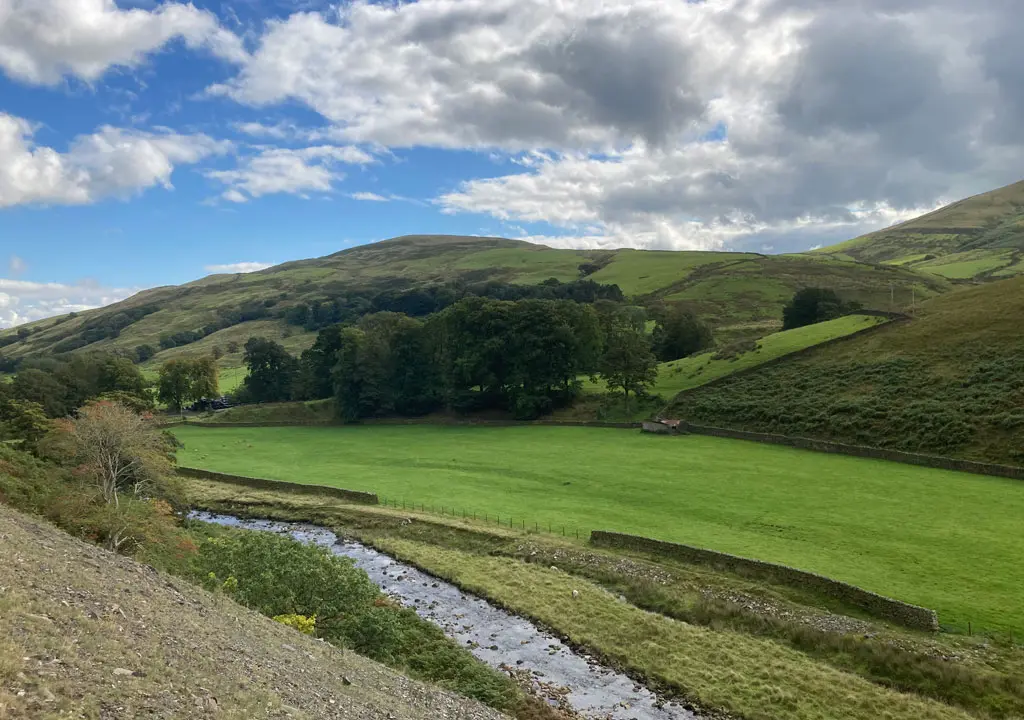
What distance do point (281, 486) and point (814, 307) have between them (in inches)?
3586

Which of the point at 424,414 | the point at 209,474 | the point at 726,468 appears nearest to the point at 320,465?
the point at 209,474

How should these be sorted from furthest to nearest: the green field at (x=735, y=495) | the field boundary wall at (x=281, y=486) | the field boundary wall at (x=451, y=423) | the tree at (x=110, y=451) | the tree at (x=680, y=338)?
the tree at (x=680, y=338)
the field boundary wall at (x=451, y=423)
the field boundary wall at (x=281, y=486)
the tree at (x=110, y=451)
the green field at (x=735, y=495)

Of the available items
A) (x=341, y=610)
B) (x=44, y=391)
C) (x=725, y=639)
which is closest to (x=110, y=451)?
(x=341, y=610)

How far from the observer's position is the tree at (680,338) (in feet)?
357

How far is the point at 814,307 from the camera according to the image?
350ft

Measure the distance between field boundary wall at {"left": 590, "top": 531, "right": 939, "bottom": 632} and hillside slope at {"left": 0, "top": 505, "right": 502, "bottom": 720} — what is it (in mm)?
17257

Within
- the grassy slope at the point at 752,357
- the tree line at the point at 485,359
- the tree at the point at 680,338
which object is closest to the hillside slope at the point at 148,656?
the tree line at the point at 485,359

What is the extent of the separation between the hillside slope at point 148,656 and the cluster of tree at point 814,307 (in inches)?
4019

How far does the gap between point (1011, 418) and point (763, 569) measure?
31247 millimetres

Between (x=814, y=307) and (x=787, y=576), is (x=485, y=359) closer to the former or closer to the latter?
(x=814, y=307)

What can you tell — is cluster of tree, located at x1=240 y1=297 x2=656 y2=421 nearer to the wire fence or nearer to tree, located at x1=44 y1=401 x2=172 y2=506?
the wire fence

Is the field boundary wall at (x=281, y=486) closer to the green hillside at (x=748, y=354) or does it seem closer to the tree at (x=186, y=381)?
the green hillside at (x=748, y=354)

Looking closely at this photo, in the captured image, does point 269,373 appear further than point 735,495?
Yes

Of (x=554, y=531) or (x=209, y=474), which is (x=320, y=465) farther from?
(x=554, y=531)
